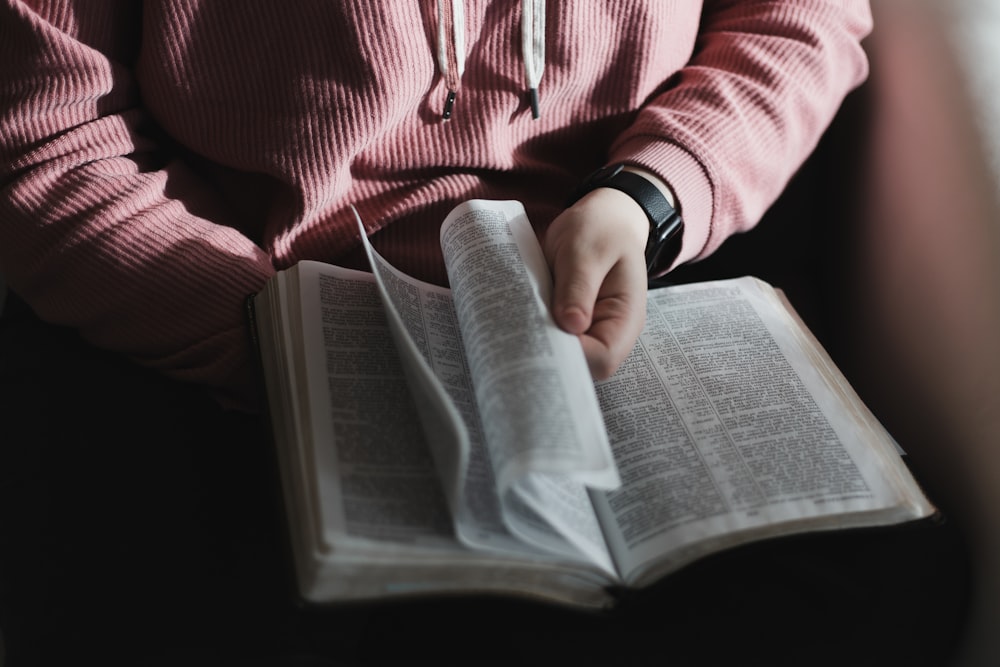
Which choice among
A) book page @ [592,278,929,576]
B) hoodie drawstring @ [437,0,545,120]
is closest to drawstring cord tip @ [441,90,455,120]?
hoodie drawstring @ [437,0,545,120]

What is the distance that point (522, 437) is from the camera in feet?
1.36

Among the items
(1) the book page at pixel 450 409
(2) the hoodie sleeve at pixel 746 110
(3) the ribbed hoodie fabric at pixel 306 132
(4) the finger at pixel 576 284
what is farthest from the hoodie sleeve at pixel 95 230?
(2) the hoodie sleeve at pixel 746 110

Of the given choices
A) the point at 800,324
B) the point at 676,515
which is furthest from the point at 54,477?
the point at 800,324

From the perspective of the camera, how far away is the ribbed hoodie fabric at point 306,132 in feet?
1.86

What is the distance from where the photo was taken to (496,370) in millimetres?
455

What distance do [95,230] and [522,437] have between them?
361 millimetres

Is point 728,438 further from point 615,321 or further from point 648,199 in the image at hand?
point 648,199

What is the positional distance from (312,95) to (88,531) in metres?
0.34

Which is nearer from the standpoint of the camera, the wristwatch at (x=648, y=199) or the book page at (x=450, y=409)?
the book page at (x=450, y=409)

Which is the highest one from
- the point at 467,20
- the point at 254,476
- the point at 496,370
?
the point at 467,20

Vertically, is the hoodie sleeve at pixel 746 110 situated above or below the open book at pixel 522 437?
above

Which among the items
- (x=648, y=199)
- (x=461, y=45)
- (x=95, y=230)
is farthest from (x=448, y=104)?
(x=95, y=230)

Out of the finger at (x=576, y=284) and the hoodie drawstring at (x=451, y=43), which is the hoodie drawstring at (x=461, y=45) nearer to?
the hoodie drawstring at (x=451, y=43)

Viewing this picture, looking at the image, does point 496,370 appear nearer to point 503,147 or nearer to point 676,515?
point 676,515
